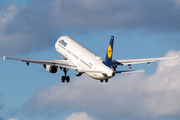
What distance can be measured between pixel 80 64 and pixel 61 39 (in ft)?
38.9

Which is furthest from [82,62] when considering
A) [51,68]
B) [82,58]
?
[51,68]

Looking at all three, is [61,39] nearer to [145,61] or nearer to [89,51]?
[89,51]

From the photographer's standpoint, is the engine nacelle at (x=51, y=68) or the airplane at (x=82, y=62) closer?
the airplane at (x=82, y=62)

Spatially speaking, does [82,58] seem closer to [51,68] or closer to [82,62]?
[82,62]

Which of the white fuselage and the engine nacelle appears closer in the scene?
the white fuselage

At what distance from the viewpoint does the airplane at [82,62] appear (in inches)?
2931

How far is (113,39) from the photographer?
74188mm

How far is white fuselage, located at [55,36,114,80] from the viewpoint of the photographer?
2950 inches

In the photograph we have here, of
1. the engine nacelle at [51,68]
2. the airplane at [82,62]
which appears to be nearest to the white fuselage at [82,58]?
the airplane at [82,62]

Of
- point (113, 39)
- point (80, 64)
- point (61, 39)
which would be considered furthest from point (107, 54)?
point (61, 39)

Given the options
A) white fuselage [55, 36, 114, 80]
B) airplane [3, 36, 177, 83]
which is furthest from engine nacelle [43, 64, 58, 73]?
white fuselage [55, 36, 114, 80]

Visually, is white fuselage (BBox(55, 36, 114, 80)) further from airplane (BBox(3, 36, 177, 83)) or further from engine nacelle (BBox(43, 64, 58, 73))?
engine nacelle (BBox(43, 64, 58, 73))

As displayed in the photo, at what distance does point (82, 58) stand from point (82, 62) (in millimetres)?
733

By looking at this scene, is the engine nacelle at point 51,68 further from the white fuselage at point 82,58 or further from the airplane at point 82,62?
the white fuselage at point 82,58
